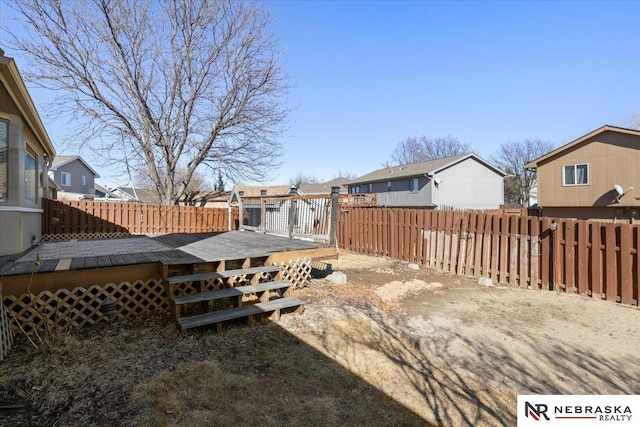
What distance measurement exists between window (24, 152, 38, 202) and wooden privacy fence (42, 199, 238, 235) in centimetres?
541

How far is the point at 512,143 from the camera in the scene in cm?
4744

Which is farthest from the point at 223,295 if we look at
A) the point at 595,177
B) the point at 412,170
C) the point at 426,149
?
the point at 426,149

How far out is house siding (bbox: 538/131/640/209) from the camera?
48.6 ft

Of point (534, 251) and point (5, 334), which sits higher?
point (534, 251)

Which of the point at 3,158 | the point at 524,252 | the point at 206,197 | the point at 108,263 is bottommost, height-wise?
the point at 524,252

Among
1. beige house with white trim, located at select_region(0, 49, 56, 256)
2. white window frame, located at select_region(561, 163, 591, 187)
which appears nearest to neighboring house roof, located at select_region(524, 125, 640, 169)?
white window frame, located at select_region(561, 163, 591, 187)

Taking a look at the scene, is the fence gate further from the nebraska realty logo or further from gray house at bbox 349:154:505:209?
gray house at bbox 349:154:505:209

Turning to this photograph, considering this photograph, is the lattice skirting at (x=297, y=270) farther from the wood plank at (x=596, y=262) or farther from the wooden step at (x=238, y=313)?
the wood plank at (x=596, y=262)

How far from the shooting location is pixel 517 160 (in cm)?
4631

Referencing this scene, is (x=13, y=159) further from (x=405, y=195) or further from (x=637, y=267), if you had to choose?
(x=405, y=195)

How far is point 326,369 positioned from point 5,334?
328cm

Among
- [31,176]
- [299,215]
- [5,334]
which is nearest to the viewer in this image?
[5,334]

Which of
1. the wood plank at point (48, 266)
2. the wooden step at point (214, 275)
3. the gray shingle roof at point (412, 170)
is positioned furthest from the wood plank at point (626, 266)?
the gray shingle roof at point (412, 170)

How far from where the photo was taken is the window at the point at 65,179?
30.9 meters
